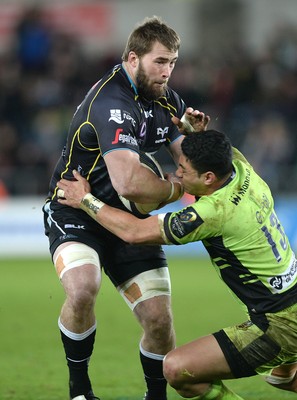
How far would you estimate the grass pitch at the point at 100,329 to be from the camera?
707 centimetres

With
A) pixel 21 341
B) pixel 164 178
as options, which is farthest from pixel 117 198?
pixel 21 341

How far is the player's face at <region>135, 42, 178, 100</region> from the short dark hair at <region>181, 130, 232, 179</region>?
2.47ft

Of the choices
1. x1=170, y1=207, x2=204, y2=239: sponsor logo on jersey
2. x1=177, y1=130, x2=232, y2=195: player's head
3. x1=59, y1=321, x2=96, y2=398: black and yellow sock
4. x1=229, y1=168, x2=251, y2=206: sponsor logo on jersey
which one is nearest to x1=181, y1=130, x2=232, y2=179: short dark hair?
x1=177, y1=130, x2=232, y2=195: player's head

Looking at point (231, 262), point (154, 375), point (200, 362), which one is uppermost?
point (231, 262)

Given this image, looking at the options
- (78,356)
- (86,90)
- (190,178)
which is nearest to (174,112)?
(190,178)

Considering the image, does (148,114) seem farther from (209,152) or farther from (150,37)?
(209,152)

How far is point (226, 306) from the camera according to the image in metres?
11.2

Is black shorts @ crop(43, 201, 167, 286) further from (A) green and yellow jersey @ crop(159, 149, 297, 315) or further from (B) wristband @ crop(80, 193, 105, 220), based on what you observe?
(A) green and yellow jersey @ crop(159, 149, 297, 315)

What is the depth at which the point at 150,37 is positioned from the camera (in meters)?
6.22

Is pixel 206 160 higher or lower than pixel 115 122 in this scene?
higher

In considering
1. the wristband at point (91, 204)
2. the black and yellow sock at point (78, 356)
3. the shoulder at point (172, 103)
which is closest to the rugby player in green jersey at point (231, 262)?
the wristband at point (91, 204)

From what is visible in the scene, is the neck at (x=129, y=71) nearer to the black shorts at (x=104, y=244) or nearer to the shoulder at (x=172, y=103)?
the shoulder at (x=172, y=103)

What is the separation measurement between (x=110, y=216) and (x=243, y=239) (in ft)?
2.94

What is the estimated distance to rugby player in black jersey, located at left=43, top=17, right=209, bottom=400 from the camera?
235 inches
